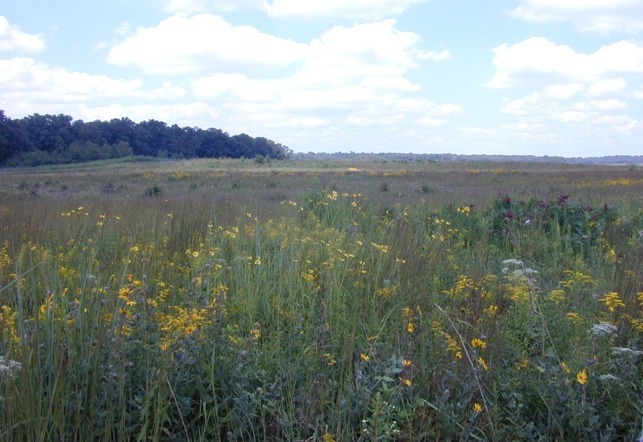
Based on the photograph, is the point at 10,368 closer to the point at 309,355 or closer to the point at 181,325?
the point at 181,325

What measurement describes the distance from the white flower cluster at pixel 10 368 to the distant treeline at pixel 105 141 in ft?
201

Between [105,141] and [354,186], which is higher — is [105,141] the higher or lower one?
the higher one

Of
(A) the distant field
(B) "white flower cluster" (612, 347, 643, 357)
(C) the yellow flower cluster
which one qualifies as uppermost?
(C) the yellow flower cluster

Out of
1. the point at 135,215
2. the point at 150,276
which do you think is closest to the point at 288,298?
the point at 150,276

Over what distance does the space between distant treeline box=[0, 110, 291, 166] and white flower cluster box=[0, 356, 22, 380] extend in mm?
61344

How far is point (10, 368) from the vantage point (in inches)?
102

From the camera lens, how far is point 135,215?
813 centimetres

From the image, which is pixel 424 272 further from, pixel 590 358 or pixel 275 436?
pixel 275 436

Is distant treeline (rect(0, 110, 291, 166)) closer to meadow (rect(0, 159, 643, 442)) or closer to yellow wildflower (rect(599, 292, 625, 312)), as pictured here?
meadow (rect(0, 159, 643, 442))

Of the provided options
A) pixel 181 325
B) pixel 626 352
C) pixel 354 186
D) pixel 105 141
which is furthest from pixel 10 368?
pixel 105 141

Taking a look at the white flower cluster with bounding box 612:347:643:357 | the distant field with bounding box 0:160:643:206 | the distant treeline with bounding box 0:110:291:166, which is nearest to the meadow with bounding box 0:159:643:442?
the white flower cluster with bounding box 612:347:643:357

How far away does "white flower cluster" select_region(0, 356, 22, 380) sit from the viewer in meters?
2.54

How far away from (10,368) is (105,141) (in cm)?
8229

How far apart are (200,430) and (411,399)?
3.29ft
